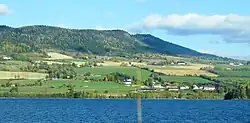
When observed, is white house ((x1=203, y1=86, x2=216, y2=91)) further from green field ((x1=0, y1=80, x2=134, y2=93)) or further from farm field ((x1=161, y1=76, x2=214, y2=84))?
green field ((x1=0, y1=80, x2=134, y2=93))

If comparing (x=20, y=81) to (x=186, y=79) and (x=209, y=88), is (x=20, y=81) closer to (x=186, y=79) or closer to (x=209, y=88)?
(x=186, y=79)

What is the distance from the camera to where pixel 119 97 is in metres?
175

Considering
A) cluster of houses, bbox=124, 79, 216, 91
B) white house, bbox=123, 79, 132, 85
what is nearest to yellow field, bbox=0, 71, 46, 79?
white house, bbox=123, 79, 132, 85

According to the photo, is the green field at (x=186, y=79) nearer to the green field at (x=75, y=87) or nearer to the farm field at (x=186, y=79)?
the farm field at (x=186, y=79)

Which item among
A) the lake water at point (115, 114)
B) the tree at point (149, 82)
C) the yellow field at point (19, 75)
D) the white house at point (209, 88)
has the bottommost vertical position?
the lake water at point (115, 114)

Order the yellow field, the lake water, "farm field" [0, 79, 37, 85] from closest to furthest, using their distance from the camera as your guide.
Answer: the lake water < "farm field" [0, 79, 37, 85] < the yellow field

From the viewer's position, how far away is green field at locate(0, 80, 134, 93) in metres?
174

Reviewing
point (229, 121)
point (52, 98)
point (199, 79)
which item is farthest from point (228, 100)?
point (229, 121)

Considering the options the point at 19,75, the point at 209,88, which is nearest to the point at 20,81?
→ the point at 19,75

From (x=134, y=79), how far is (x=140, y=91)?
4.63m

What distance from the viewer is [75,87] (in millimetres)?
178875

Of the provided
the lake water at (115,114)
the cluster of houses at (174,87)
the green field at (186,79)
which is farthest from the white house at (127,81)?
the green field at (186,79)

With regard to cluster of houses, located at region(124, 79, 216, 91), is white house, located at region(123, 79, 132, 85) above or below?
above

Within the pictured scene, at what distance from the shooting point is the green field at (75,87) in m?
174
